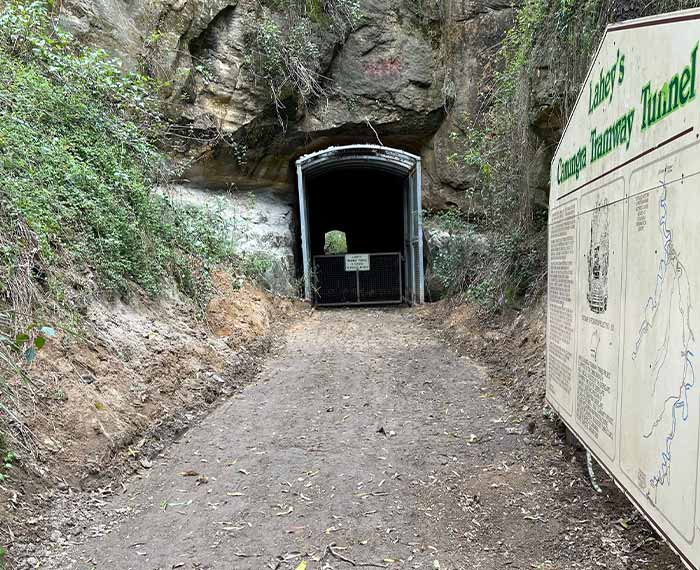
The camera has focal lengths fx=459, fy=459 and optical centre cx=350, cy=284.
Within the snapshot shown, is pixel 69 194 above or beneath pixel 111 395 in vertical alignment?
above

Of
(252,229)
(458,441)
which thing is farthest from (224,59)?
(458,441)

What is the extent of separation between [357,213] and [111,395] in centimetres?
1722

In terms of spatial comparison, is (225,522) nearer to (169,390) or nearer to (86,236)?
(169,390)

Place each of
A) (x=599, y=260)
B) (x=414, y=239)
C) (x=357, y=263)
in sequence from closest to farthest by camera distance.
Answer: (x=599, y=260), (x=414, y=239), (x=357, y=263)

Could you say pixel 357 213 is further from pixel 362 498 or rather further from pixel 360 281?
pixel 362 498

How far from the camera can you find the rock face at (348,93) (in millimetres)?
9984

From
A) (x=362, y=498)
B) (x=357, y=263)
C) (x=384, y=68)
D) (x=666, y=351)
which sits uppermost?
Result: (x=384, y=68)

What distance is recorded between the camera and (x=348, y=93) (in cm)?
1130

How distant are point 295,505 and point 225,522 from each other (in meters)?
0.45

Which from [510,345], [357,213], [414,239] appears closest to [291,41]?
[414,239]

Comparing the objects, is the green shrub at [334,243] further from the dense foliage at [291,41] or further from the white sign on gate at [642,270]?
the white sign on gate at [642,270]

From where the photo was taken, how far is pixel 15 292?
346 cm

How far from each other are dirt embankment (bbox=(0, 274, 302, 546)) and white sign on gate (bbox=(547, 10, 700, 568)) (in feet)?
10.0

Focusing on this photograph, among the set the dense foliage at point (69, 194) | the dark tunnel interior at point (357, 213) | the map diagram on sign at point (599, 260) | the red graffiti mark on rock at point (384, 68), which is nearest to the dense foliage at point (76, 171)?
the dense foliage at point (69, 194)
